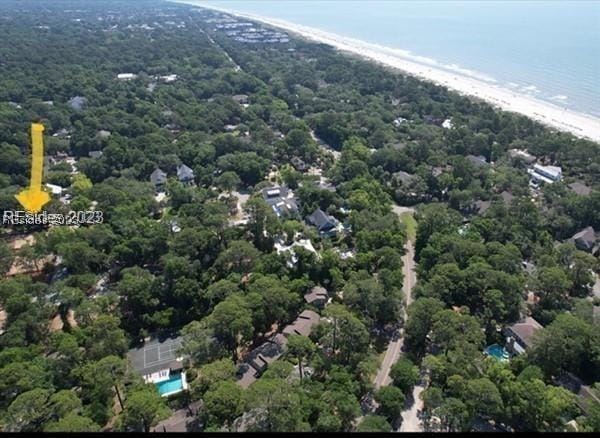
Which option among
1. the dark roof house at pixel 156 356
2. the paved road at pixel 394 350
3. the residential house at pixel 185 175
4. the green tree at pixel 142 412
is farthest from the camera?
the residential house at pixel 185 175

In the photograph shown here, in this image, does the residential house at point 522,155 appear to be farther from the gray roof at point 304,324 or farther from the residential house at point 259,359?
the residential house at point 259,359

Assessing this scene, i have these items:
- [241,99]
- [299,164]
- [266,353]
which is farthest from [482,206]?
[241,99]

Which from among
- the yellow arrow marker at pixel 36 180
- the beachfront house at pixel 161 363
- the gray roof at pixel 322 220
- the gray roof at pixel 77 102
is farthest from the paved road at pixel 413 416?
the gray roof at pixel 77 102

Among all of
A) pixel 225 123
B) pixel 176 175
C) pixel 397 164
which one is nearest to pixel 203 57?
pixel 225 123

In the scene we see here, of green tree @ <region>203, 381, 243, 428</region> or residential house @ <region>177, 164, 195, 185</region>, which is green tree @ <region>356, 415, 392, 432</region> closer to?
green tree @ <region>203, 381, 243, 428</region>

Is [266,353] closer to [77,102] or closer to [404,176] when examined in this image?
[404,176]
